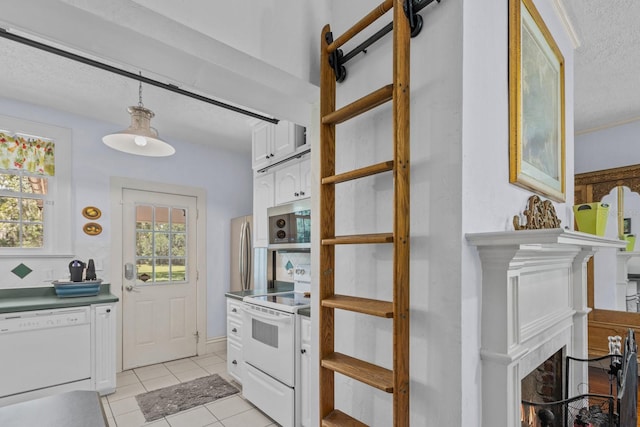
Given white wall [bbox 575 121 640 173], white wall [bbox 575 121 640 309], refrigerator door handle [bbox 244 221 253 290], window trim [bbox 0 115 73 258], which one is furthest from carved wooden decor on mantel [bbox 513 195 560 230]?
window trim [bbox 0 115 73 258]

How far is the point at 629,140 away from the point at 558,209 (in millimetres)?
2461

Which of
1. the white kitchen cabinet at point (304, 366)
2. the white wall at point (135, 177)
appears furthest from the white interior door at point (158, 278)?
the white kitchen cabinet at point (304, 366)

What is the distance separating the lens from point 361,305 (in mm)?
1331

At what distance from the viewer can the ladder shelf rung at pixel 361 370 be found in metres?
1.22

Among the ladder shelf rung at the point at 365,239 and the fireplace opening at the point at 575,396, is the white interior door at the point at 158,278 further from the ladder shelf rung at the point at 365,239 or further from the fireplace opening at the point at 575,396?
the fireplace opening at the point at 575,396

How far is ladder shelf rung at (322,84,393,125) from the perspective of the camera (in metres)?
1.28

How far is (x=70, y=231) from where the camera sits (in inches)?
134

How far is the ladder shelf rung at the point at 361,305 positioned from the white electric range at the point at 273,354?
40.5 inches

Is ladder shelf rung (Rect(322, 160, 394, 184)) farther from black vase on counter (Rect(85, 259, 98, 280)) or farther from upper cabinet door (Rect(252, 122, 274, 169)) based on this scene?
black vase on counter (Rect(85, 259, 98, 280))

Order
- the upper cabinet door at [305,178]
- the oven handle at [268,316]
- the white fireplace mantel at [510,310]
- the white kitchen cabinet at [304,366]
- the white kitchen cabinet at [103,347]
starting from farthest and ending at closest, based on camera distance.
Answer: the white kitchen cabinet at [103,347], the upper cabinet door at [305,178], the oven handle at [268,316], the white kitchen cabinet at [304,366], the white fireplace mantel at [510,310]

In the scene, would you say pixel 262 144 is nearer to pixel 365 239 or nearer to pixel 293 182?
pixel 293 182

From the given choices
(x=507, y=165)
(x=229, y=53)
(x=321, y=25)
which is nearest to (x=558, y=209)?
(x=507, y=165)

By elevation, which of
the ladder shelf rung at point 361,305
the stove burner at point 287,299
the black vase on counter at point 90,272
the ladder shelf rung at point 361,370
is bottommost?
the stove burner at point 287,299

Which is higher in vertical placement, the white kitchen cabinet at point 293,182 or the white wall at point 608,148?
the white wall at point 608,148
